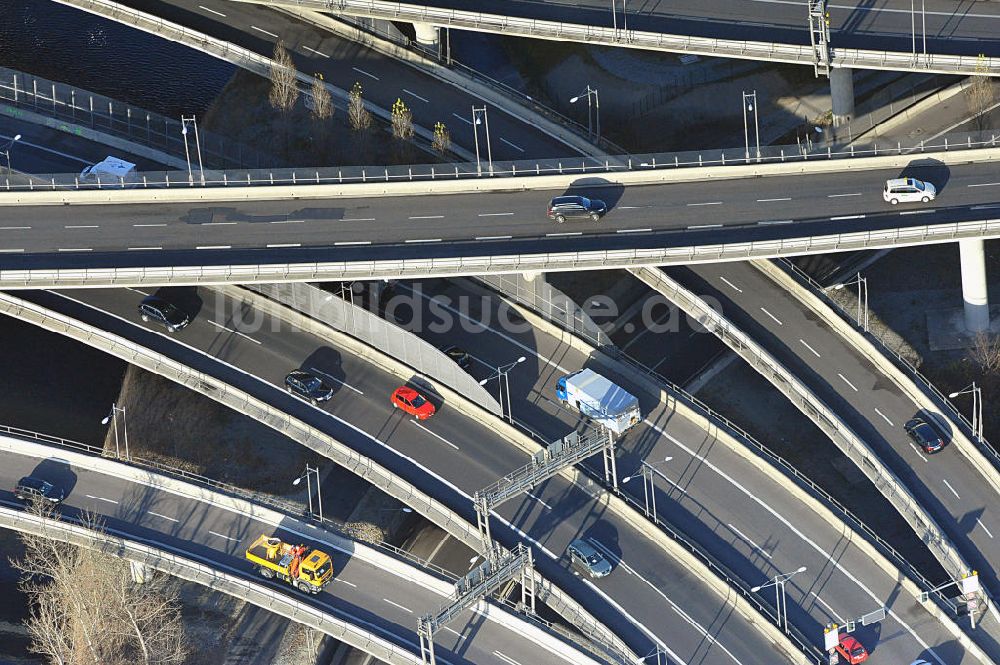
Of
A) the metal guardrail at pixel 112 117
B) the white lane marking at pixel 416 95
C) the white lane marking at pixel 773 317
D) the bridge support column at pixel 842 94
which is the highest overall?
→ the bridge support column at pixel 842 94

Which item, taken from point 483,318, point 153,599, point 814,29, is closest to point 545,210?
point 483,318

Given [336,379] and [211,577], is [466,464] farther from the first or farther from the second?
[211,577]

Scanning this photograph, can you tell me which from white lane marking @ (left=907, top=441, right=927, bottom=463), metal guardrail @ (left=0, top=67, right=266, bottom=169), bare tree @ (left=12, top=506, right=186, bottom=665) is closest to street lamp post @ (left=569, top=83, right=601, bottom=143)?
metal guardrail @ (left=0, top=67, right=266, bottom=169)

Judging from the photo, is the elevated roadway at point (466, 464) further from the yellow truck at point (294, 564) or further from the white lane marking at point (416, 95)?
the white lane marking at point (416, 95)

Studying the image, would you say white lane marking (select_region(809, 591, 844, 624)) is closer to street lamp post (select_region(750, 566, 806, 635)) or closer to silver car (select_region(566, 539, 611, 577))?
street lamp post (select_region(750, 566, 806, 635))

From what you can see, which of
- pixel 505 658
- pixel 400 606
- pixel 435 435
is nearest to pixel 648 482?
pixel 435 435

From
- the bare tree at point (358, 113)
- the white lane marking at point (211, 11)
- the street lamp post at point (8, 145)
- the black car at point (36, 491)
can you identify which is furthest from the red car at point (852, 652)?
the white lane marking at point (211, 11)

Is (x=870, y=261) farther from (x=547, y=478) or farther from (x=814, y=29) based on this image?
(x=547, y=478)
